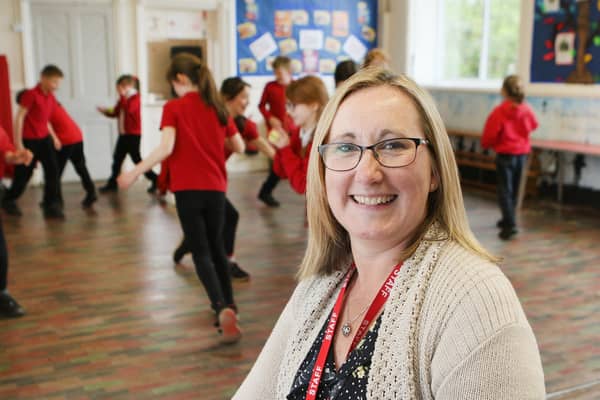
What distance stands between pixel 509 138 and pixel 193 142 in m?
3.39

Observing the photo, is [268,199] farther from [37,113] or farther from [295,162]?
[295,162]

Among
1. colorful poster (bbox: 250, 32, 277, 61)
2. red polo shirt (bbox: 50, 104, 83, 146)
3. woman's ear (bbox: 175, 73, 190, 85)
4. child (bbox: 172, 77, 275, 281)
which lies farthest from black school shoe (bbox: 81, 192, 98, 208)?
woman's ear (bbox: 175, 73, 190, 85)

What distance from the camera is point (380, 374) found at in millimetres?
1168

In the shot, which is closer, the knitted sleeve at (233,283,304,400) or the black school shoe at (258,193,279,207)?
the knitted sleeve at (233,283,304,400)

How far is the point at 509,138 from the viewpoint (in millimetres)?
5965

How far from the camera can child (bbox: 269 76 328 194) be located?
3.66 meters

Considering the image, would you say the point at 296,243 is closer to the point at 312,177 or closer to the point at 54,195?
the point at 54,195

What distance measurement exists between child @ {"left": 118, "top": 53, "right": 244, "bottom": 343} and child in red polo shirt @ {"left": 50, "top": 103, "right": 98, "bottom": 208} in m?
3.79

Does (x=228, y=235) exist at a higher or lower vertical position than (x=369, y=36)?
lower

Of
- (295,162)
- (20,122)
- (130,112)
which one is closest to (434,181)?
(295,162)

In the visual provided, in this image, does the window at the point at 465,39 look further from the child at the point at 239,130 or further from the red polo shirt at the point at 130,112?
the child at the point at 239,130

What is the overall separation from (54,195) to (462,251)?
20.8 ft

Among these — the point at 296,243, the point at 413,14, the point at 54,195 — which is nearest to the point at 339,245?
the point at 296,243

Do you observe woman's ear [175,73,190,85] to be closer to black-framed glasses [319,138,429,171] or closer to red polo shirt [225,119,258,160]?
red polo shirt [225,119,258,160]
